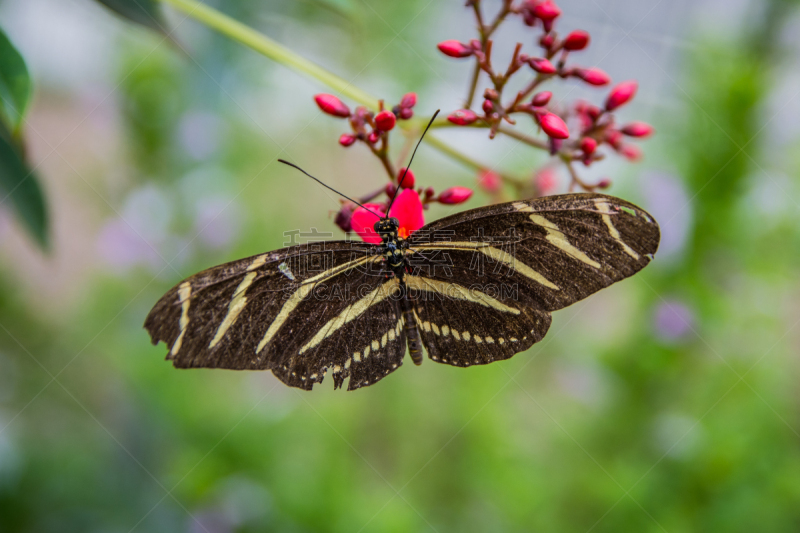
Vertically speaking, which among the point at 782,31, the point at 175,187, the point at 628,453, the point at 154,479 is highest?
the point at 782,31

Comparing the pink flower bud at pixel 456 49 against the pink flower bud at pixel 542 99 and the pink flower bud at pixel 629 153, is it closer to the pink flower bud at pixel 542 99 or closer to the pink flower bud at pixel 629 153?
the pink flower bud at pixel 542 99

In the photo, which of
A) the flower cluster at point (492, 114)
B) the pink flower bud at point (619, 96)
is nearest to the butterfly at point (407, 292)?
the flower cluster at point (492, 114)

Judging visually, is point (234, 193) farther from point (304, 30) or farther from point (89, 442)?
point (89, 442)

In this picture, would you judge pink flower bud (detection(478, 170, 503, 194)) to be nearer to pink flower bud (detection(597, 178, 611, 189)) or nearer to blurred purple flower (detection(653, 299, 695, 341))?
pink flower bud (detection(597, 178, 611, 189))

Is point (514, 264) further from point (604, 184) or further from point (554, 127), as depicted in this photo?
point (604, 184)

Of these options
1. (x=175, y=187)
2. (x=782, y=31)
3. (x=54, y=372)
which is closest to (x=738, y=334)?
(x=782, y=31)

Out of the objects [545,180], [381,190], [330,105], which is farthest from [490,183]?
[330,105]
